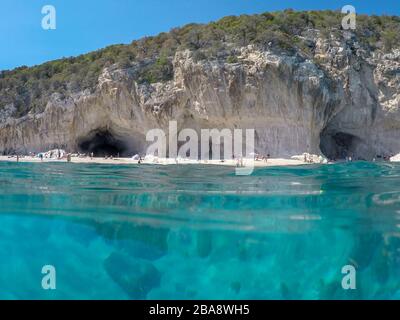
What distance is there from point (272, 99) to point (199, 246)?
2398 centimetres

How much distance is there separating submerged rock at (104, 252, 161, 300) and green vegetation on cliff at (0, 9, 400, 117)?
85.2 ft

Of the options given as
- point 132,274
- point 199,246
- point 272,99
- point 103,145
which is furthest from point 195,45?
point 132,274

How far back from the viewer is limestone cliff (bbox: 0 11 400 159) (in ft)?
99.3

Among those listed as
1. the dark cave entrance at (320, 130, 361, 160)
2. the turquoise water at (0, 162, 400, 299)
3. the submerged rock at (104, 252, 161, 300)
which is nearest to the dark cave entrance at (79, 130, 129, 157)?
the dark cave entrance at (320, 130, 361, 160)

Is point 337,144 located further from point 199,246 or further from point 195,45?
point 199,246

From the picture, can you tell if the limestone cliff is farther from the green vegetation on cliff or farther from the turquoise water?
the turquoise water

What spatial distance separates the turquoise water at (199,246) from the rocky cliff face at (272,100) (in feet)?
66.4

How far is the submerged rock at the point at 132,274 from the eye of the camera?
23.3ft

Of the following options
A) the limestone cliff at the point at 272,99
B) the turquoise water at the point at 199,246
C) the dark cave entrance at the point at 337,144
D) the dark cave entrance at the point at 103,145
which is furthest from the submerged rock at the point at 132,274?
the dark cave entrance at the point at 337,144

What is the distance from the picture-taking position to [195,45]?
33562 millimetres

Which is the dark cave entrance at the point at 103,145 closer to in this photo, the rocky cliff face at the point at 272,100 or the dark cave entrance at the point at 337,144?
the rocky cliff face at the point at 272,100

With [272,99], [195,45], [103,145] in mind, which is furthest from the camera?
[103,145]

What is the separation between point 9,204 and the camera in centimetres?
1018
